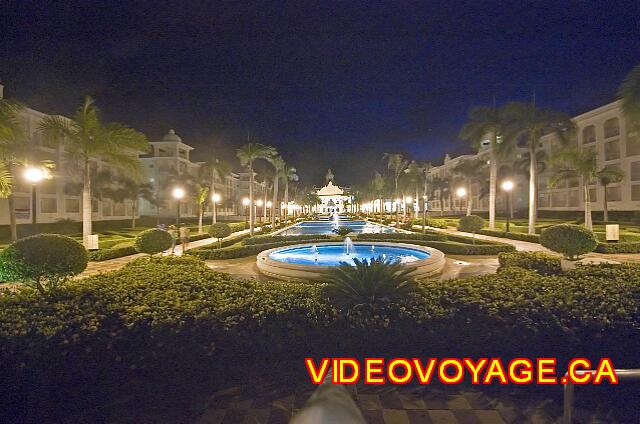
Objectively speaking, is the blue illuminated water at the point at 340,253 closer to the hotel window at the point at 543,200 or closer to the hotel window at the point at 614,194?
the hotel window at the point at 614,194

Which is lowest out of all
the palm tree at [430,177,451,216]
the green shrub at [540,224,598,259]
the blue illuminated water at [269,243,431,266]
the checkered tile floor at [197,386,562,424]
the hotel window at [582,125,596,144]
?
the checkered tile floor at [197,386,562,424]

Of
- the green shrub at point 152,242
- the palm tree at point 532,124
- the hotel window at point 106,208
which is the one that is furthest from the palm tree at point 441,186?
the green shrub at point 152,242

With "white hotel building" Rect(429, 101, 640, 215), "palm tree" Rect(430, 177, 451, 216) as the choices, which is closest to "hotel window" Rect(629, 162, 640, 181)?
"white hotel building" Rect(429, 101, 640, 215)

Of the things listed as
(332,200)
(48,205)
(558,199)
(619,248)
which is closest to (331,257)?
(619,248)

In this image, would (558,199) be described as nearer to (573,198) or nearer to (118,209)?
(573,198)

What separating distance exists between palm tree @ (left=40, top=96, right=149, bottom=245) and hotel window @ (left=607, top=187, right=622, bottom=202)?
5369 cm

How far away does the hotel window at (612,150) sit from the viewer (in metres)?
42.9

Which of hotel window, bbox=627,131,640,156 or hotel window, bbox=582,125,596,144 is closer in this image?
hotel window, bbox=627,131,640,156

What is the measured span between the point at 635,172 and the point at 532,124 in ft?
88.6

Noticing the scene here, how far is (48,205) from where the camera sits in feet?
130

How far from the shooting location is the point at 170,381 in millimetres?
4617

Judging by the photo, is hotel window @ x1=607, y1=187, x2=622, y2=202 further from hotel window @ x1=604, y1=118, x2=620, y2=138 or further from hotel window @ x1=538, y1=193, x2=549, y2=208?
hotel window @ x1=538, y1=193, x2=549, y2=208

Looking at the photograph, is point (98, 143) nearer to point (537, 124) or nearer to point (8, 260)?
point (8, 260)

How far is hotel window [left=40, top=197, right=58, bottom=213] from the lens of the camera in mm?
38625
